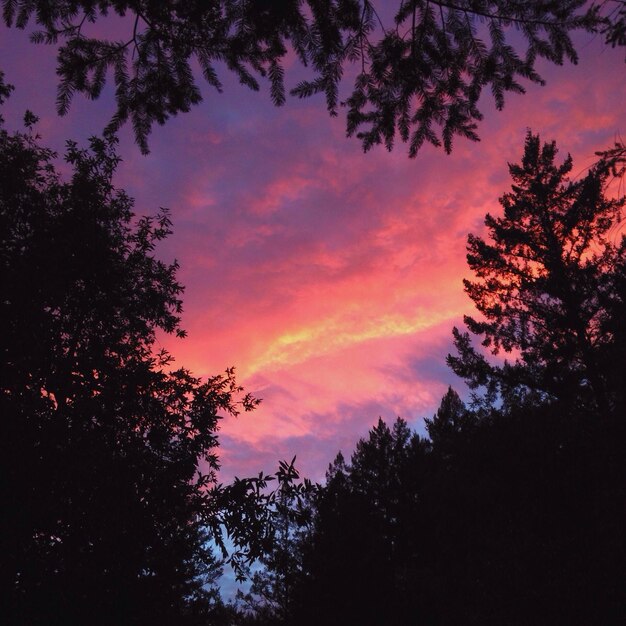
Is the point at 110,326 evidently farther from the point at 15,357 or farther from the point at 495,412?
the point at 495,412

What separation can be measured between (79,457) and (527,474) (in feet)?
44.7

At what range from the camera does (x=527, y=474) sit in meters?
13.7

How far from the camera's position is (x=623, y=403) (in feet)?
39.8

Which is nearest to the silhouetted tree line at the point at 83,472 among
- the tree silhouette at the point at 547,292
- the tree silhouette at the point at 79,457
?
the tree silhouette at the point at 79,457

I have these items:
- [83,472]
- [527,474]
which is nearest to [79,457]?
[83,472]

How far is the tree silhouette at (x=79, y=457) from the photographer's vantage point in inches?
188

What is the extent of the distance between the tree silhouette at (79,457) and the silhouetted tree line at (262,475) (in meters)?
0.03

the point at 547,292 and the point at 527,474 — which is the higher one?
the point at 547,292

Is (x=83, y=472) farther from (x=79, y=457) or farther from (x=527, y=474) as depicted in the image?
(x=527, y=474)

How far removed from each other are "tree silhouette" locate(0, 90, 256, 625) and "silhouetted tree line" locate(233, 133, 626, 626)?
183cm

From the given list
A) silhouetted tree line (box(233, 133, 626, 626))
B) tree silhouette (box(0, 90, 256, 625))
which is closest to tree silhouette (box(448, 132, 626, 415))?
silhouetted tree line (box(233, 133, 626, 626))

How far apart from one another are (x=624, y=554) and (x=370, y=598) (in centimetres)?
1435

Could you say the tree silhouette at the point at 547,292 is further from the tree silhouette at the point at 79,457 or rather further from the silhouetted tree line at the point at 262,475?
the tree silhouette at the point at 79,457


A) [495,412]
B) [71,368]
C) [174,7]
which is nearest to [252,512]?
[71,368]
